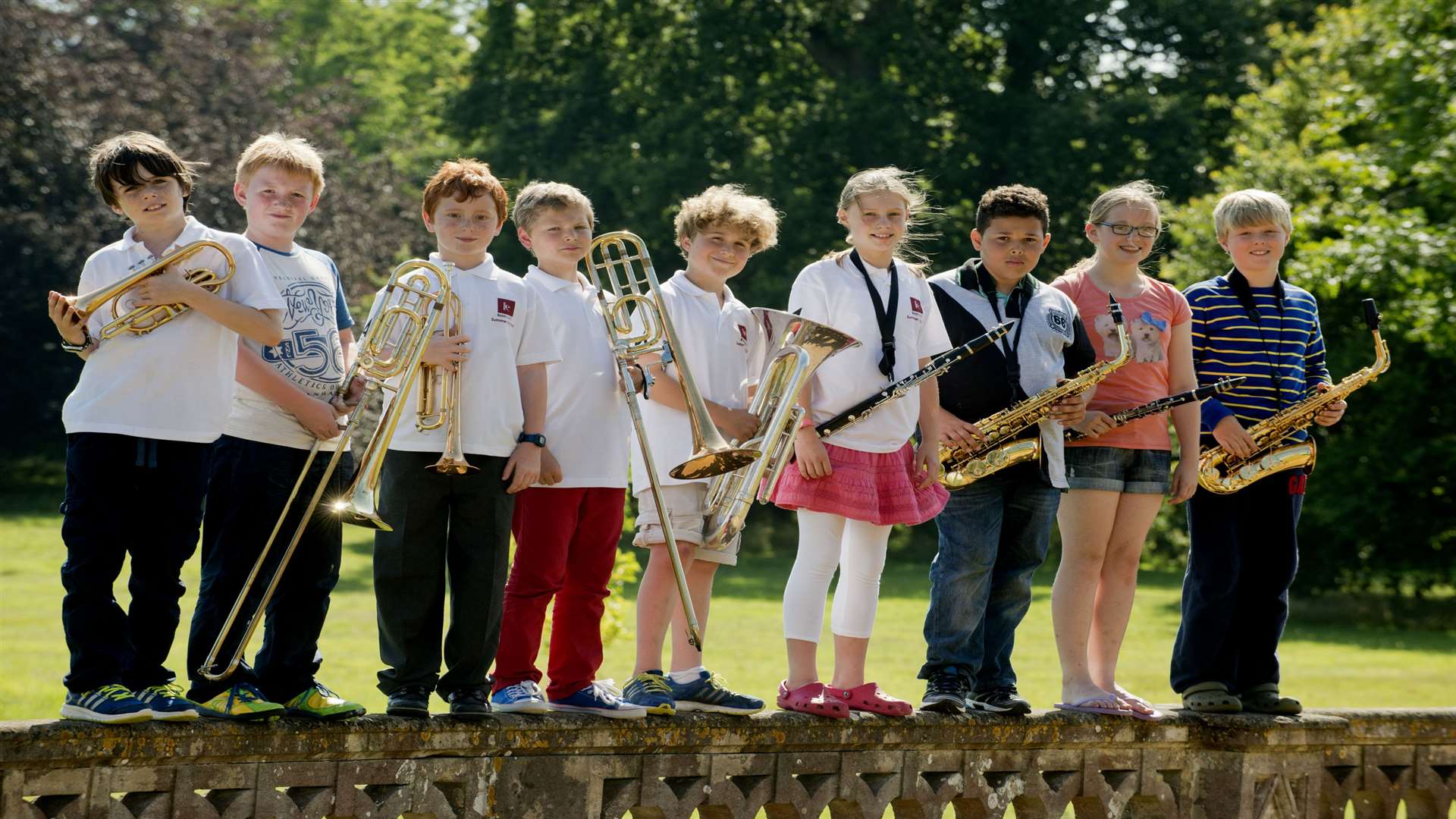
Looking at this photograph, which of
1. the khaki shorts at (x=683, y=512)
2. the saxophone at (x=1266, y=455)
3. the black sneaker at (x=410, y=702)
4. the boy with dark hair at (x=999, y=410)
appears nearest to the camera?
the black sneaker at (x=410, y=702)

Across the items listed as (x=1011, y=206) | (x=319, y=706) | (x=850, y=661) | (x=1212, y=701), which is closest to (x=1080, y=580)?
(x=1212, y=701)

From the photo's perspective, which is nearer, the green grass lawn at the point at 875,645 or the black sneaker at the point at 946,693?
the black sneaker at the point at 946,693

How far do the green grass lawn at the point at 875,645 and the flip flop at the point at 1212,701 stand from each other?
20.9 ft

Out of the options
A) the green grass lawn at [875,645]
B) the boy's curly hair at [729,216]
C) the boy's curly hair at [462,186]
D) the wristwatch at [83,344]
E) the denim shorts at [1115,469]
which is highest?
the boy's curly hair at [729,216]

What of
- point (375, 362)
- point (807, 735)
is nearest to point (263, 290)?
point (375, 362)

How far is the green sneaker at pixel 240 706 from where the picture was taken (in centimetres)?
472

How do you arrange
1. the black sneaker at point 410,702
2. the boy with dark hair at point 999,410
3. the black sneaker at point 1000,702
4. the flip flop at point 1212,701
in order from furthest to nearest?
the flip flop at point 1212,701
the boy with dark hair at point 999,410
the black sneaker at point 1000,702
the black sneaker at point 410,702

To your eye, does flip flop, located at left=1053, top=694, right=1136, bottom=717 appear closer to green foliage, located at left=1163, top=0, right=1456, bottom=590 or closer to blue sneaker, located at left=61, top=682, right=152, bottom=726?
blue sneaker, located at left=61, top=682, right=152, bottom=726

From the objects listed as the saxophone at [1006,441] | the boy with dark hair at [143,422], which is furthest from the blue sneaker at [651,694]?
the boy with dark hair at [143,422]

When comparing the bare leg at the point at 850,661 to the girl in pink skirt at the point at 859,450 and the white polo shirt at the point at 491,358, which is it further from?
the white polo shirt at the point at 491,358

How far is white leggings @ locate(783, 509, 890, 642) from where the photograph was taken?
19.1 ft

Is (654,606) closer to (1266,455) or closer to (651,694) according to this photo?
(651,694)

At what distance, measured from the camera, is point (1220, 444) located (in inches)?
260

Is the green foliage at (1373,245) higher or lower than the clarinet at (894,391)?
higher
